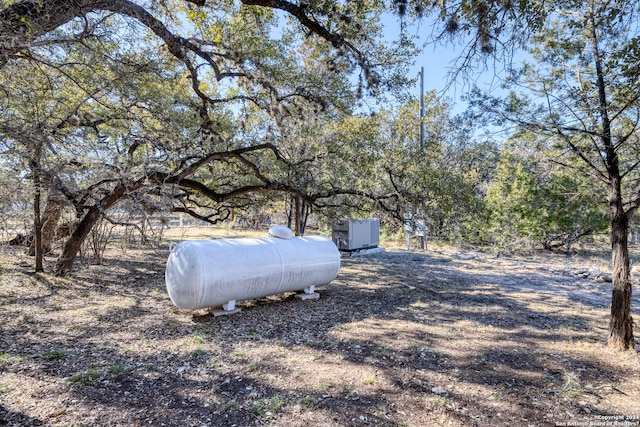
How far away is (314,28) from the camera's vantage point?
4.97 meters

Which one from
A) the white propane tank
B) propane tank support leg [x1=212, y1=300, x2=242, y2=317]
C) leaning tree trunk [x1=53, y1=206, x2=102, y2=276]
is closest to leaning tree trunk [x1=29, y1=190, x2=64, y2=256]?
leaning tree trunk [x1=53, y1=206, x2=102, y2=276]

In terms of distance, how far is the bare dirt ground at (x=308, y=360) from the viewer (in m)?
2.99

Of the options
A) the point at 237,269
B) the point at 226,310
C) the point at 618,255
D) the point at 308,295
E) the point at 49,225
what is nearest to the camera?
the point at 618,255

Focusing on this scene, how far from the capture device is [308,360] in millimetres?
4078

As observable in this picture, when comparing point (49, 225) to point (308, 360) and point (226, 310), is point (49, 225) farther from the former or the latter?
point (308, 360)

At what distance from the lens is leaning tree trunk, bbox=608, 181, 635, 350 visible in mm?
4699

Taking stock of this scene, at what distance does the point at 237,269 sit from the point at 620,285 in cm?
550

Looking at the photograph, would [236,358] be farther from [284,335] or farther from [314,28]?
[314,28]

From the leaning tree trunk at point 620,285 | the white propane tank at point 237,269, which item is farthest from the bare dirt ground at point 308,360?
the white propane tank at point 237,269

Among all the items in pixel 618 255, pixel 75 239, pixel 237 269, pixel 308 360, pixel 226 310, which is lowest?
pixel 308 360

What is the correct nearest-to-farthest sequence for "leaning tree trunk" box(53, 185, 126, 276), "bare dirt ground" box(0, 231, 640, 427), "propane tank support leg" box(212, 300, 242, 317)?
1. "bare dirt ground" box(0, 231, 640, 427)
2. "propane tank support leg" box(212, 300, 242, 317)
3. "leaning tree trunk" box(53, 185, 126, 276)

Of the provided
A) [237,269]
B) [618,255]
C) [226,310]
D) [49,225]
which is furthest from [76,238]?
[618,255]

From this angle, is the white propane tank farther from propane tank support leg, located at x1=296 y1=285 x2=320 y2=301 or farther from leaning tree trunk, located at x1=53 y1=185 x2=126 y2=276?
leaning tree trunk, located at x1=53 y1=185 x2=126 y2=276

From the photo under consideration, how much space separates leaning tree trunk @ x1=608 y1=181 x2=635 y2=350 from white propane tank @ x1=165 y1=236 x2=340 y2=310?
4555 millimetres
